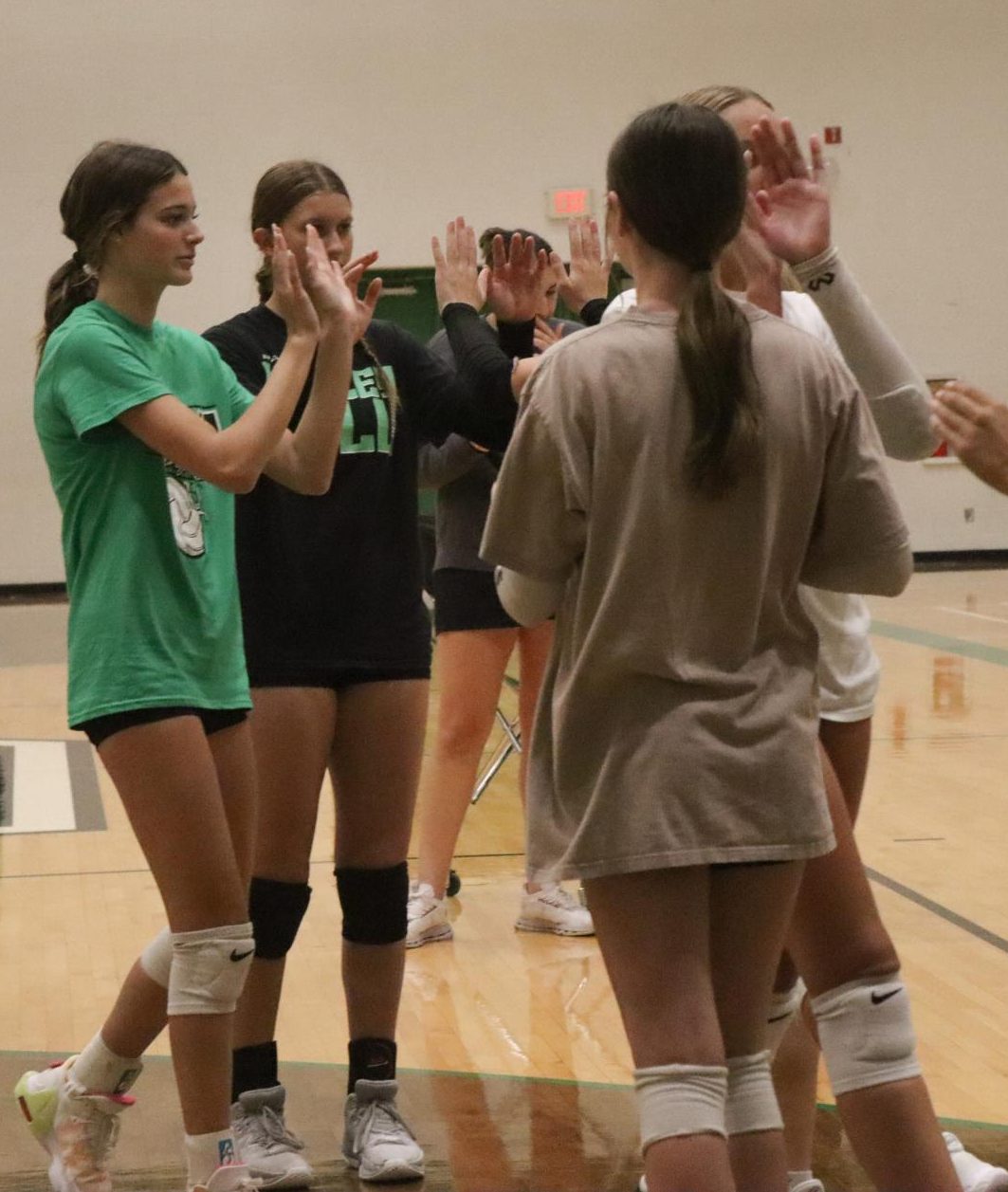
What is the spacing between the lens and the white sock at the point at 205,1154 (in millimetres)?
2543

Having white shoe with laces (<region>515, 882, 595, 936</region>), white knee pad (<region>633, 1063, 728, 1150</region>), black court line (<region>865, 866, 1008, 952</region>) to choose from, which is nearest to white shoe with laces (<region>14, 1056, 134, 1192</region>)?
white knee pad (<region>633, 1063, 728, 1150</region>)

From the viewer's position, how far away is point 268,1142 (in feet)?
9.35

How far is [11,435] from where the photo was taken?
42.9ft

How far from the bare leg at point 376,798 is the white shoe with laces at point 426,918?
131 cm

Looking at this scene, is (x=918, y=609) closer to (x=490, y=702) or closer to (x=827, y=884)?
(x=490, y=702)

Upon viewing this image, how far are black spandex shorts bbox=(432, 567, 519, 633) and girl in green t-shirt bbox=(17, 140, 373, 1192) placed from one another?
1753mm

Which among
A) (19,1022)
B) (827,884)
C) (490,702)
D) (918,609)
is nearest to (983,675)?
(918,609)

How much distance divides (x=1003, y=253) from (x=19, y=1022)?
11961 mm

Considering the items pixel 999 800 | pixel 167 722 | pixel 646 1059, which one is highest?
pixel 167 722

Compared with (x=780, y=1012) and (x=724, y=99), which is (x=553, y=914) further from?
(x=724, y=99)

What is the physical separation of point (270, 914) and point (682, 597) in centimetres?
130

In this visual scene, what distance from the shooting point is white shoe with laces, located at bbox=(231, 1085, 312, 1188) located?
111 inches

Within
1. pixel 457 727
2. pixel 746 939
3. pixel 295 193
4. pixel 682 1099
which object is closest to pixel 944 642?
pixel 457 727

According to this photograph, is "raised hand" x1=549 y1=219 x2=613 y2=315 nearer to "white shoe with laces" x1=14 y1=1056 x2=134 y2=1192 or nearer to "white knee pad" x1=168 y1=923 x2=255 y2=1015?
"white knee pad" x1=168 y1=923 x2=255 y2=1015
